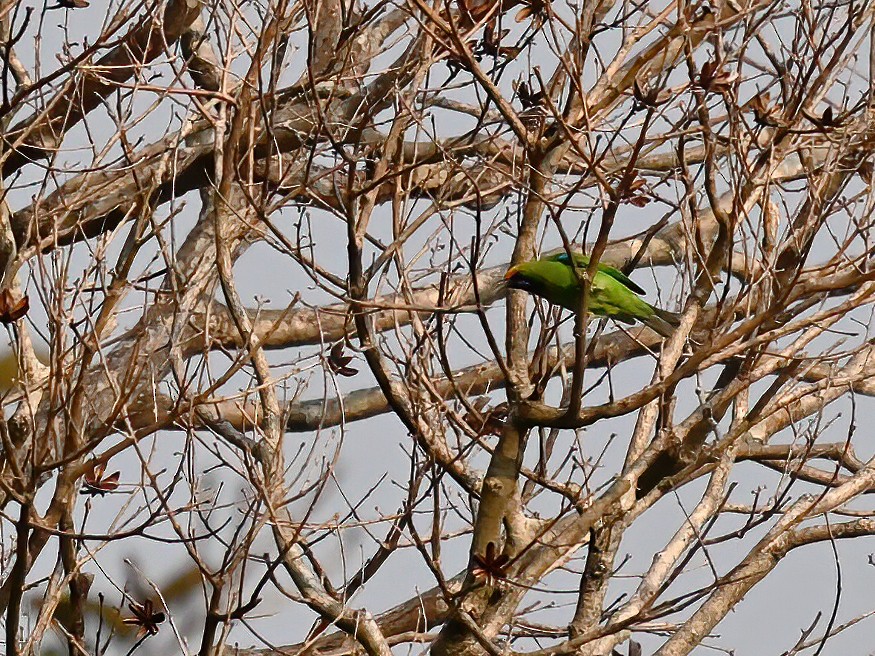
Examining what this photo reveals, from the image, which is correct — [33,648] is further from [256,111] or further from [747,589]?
[747,589]

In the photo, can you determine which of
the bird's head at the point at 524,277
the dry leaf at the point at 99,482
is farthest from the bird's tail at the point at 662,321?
the dry leaf at the point at 99,482

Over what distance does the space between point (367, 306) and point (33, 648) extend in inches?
70.7

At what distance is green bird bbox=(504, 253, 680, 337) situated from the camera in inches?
186

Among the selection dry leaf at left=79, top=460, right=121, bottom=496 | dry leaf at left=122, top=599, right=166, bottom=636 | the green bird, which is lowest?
dry leaf at left=122, top=599, right=166, bottom=636

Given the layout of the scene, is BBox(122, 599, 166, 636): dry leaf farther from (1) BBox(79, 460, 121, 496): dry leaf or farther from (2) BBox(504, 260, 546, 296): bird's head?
(2) BBox(504, 260, 546, 296): bird's head

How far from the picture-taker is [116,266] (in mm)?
4703

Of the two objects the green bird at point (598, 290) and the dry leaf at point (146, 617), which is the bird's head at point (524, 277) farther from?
the dry leaf at point (146, 617)

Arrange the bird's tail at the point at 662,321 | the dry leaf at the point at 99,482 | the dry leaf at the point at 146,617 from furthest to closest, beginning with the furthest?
the bird's tail at the point at 662,321, the dry leaf at the point at 99,482, the dry leaf at the point at 146,617

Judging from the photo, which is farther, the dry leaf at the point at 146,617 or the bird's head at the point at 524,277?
the bird's head at the point at 524,277

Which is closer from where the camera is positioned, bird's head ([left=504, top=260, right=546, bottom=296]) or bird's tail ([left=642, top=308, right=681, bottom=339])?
bird's head ([left=504, top=260, right=546, bottom=296])

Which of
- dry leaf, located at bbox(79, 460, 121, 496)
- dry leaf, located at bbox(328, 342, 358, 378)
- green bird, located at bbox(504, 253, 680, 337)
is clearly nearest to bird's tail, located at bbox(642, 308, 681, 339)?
green bird, located at bbox(504, 253, 680, 337)

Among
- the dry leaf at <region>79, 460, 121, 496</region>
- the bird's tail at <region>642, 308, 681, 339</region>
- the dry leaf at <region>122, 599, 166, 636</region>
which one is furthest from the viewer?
the bird's tail at <region>642, 308, 681, 339</region>

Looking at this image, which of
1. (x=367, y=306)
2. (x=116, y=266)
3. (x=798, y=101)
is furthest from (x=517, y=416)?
(x=116, y=266)

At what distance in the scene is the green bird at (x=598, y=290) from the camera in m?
4.72
